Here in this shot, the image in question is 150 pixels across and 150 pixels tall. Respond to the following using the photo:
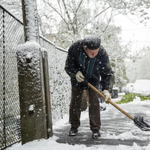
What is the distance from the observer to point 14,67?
241cm

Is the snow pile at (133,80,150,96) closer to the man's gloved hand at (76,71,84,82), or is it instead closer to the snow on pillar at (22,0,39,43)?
the man's gloved hand at (76,71,84,82)

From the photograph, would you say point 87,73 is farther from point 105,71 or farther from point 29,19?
point 29,19

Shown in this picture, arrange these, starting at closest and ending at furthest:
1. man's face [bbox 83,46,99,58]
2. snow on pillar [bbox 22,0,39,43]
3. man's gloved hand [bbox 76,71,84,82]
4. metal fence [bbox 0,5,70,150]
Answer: metal fence [bbox 0,5,70,150], snow on pillar [bbox 22,0,39,43], man's face [bbox 83,46,99,58], man's gloved hand [bbox 76,71,84,82]

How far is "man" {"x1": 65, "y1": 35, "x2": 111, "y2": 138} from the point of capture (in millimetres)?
2770

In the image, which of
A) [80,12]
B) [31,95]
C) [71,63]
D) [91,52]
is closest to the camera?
[31,95]

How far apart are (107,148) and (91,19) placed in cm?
1066

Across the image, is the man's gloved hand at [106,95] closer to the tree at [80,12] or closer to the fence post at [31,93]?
the fence post at [31,93]

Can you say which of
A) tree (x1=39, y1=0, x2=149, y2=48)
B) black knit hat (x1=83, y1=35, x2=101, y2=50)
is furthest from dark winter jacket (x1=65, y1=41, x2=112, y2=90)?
tree (x1=39, y1=0, x2=149, y2=48)

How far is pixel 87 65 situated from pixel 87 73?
13 cm

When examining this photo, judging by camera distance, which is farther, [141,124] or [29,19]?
[141,124]

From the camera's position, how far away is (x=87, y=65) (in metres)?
2.82

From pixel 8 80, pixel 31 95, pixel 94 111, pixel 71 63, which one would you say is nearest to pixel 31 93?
pixel 31 95

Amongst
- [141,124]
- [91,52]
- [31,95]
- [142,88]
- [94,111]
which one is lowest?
[142,88]

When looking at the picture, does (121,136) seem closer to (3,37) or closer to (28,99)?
(28,99)
